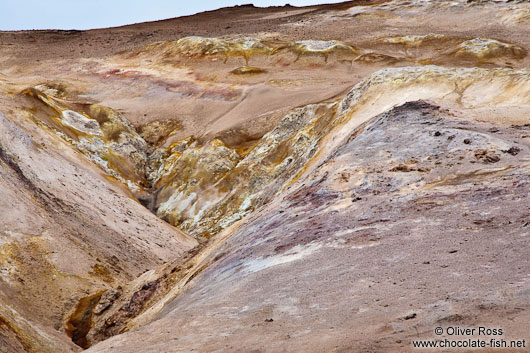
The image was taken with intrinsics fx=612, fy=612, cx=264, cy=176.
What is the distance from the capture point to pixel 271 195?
16.8 meters

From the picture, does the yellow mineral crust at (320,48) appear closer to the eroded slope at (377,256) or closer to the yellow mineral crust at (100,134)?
the yellow mineral crust at (100,134)

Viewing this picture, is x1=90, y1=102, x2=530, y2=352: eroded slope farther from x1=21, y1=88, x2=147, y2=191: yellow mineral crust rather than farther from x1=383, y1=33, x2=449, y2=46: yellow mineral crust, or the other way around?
x1=383, y1=33, x2=449, y2=46: yellow mineral crust

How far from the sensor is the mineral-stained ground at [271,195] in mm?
6566

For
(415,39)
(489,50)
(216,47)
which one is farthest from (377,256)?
(415,39)

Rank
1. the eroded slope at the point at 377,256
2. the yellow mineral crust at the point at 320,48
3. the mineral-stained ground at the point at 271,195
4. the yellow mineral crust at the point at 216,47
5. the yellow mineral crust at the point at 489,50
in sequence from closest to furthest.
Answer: the eroded slope at the point at 377,256, the mineral-stained ground at the point at 271,195, the yellow mineral crust at the point at 489,50, the yellow mineral crust at the point at 320,48, the yellow mineral crust at the point at 216,47

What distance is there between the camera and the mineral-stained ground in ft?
21.5

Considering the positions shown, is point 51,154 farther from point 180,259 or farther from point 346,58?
point 346,58

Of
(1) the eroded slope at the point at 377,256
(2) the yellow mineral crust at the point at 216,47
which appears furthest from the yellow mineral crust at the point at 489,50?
(1) the eroded slope at the point at 377,256

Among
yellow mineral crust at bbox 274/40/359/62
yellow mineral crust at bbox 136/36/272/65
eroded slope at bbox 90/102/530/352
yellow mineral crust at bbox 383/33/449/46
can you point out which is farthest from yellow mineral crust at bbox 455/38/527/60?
eroded slope at bbox 90/102/530/352

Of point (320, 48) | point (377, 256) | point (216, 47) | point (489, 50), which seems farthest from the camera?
point (216, 47)

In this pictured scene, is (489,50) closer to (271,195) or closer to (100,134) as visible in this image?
(271,195)

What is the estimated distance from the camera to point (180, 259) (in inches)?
469

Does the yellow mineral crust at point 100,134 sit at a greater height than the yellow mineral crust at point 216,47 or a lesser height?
lesser

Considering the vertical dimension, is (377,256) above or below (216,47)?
below
